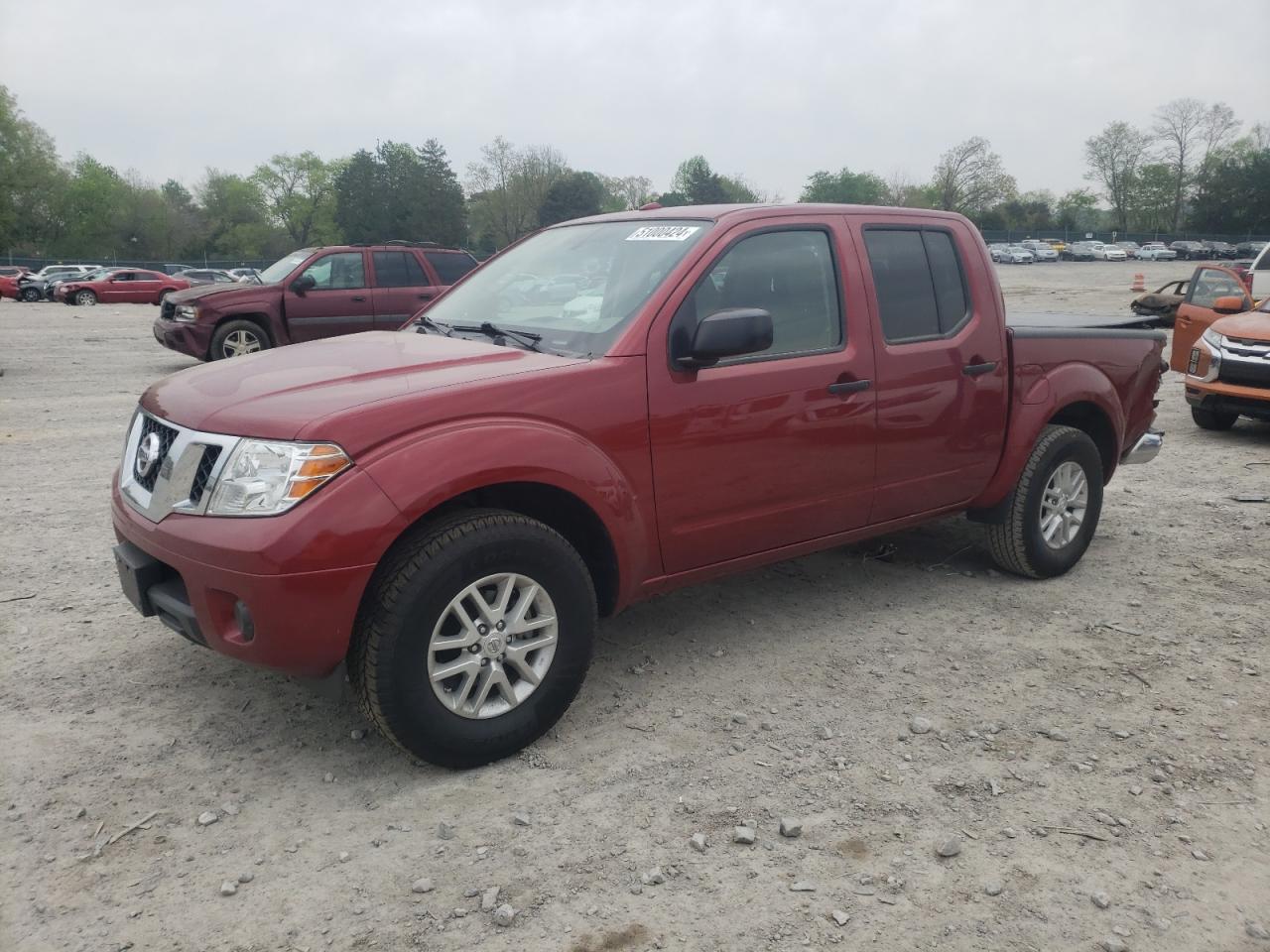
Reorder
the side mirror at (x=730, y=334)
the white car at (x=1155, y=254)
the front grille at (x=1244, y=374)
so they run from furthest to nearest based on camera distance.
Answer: the white car at (x=1155, y=254) < the front grille at (x=1244, y=374) < the side mirror at (x=730, y=334)

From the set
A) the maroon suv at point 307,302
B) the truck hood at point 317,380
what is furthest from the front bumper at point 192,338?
the truck hood at point 317,380

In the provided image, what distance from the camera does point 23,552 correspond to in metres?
5.53

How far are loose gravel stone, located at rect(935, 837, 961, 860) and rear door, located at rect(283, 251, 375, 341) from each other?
12.1 metres

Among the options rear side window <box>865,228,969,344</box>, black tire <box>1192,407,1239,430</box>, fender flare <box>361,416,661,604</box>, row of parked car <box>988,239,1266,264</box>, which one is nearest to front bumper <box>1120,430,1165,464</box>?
rear side window <box>865,228,969,344</box>

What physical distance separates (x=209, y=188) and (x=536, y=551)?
11241 centimetres

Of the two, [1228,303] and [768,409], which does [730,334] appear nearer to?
[768,409]

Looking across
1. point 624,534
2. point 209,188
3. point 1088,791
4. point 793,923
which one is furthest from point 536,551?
point 209,188

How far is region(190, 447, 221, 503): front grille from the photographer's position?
123 inches

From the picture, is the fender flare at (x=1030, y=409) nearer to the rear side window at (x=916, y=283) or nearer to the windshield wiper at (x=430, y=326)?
the rear side window at (x=916, y=283)

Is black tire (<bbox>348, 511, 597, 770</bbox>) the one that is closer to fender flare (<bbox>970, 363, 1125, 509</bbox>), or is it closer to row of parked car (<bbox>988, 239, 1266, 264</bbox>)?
fender flare (<bbox>970, 363, 1125, 509</bbox>)

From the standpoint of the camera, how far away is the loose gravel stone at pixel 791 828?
9.90 ft

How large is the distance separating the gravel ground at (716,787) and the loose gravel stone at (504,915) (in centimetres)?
1

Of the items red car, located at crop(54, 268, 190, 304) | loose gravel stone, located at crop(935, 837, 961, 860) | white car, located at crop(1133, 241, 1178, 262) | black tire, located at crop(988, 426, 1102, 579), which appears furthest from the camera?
white car, located at crop(1133, 241, 1178, 262)

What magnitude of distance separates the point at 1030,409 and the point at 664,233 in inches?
84.4
